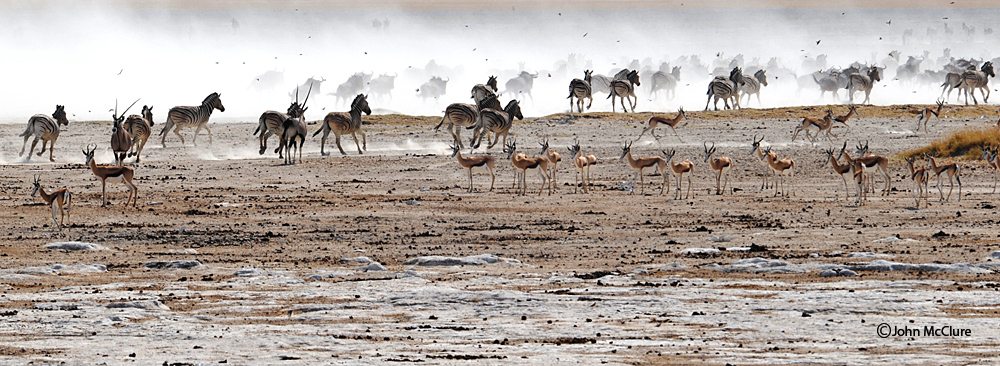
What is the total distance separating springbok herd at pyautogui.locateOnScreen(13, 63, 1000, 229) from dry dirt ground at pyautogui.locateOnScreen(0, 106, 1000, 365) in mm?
355

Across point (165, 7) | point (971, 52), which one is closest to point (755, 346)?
point (971, 52)

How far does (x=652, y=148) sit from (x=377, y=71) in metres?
48.5

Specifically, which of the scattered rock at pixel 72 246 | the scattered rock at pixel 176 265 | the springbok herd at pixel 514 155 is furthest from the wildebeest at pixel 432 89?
the scattered rock at pixel 176 265

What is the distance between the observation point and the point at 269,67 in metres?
71.8

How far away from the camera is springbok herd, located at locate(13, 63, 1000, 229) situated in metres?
17.6

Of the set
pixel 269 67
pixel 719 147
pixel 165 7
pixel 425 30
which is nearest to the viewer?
pixel 719 147

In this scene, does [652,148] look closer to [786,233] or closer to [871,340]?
[786,233]

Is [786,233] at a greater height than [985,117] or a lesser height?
lesser

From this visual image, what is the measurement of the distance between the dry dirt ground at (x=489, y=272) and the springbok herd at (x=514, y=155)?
36cm

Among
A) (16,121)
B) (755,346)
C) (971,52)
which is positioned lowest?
(755,346)

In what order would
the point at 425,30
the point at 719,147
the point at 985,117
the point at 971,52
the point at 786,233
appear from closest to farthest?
the point at 786,233, the point at 719,147, the point at 985,117, the point at 971,52, the point at 425,30

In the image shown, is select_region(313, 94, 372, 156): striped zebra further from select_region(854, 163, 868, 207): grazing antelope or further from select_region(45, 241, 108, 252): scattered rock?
select_region(45, 241, 108, 252): scattered rock

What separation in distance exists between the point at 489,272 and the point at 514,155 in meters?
7.96

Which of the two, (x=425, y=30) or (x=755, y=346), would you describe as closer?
(x=755, y=346)
